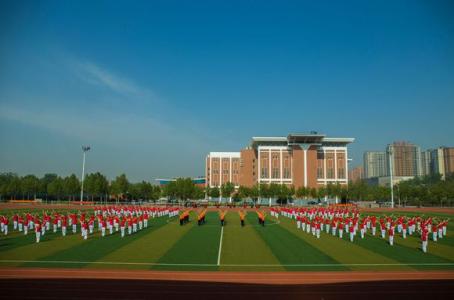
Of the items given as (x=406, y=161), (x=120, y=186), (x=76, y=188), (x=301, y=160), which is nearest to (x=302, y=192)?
(x=301, y=160)

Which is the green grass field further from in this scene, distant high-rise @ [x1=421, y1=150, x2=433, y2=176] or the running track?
distant high-rise @ [x1=421, y1=150, x2=433, y2=176]

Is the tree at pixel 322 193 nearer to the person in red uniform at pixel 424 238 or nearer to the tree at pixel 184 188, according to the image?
the tree at pixel 184 188

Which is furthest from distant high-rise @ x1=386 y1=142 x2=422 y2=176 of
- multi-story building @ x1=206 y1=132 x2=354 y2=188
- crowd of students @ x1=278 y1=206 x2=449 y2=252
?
crowd of students @ x1=278 y1=206 x2=449 y2=252

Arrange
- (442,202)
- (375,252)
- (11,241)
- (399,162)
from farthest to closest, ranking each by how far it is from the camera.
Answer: (399,162)
(442,202)
(11,241)
(375,252)

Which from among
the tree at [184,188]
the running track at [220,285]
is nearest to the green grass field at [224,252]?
the running track at [220,285]

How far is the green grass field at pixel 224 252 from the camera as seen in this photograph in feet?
54.4

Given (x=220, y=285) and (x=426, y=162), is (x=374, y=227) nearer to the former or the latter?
(x=220, y=285)

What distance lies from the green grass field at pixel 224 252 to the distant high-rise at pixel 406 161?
184714mm

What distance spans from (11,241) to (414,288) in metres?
24.2

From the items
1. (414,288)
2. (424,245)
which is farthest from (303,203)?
(414,288)

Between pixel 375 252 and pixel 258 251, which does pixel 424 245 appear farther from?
pixel 258 251

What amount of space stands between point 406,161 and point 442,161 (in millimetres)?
22079

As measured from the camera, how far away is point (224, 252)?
20.0 metres

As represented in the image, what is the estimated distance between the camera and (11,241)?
23.4 meters
